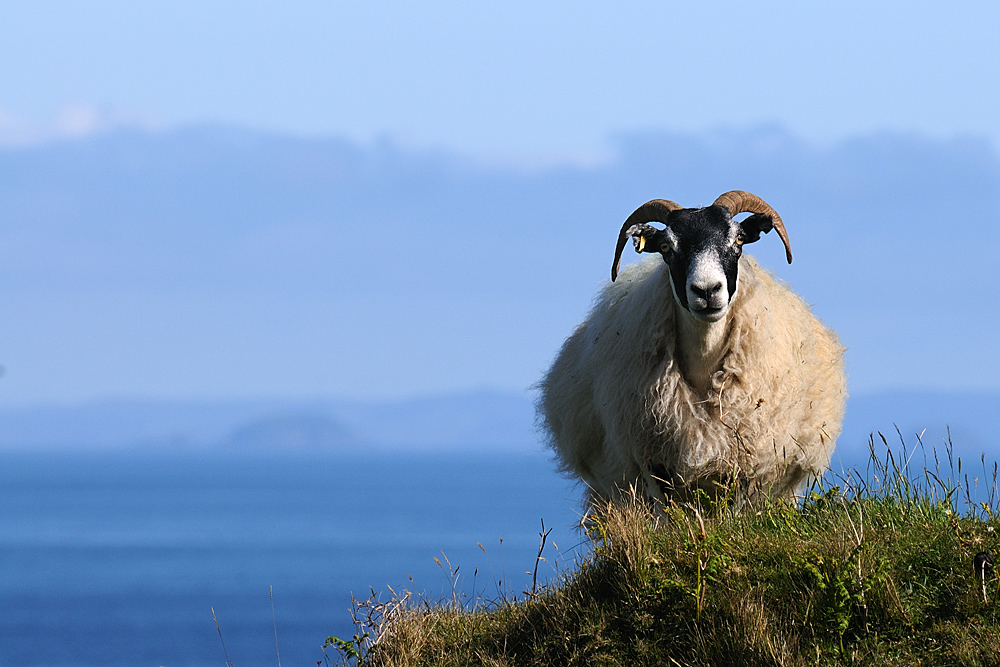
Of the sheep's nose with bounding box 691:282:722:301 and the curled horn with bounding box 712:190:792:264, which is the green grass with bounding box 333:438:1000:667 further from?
the curled horn with bounding box 712:190:792:264

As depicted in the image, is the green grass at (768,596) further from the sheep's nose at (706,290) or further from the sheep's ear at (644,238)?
the sheep's ear at (644,238)

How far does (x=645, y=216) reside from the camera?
816 centimetres

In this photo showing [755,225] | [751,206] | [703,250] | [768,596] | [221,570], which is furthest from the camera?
[221,570]

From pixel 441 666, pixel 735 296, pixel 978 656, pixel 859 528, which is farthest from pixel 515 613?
pixel 735 296

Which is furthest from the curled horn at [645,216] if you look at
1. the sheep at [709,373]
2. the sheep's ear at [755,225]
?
the sheep's ear at [755,225]

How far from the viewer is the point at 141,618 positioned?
243 feet

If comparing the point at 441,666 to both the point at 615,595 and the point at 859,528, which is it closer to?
the point at 615,595

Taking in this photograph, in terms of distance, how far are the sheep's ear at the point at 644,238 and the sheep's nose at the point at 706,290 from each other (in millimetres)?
598

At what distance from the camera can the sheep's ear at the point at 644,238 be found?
761cm

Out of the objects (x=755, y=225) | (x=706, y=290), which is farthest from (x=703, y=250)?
(x=755, y=225)

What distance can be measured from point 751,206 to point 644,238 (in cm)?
95

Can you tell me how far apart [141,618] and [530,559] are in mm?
36184

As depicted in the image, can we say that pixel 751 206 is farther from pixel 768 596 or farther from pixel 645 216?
pixel 768 596

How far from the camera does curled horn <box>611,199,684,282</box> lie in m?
7.98
